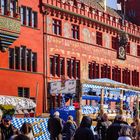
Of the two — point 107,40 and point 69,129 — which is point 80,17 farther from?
point 69,129

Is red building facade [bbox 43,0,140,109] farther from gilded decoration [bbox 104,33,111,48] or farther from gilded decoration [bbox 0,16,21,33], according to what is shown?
gilded decoration [bbox 0,16,21,33]

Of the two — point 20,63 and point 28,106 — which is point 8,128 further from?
point 20,63

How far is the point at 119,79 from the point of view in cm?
5025

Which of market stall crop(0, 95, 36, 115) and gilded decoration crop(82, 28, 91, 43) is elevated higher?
gilded decoration crop(82, 28, 91, 43)

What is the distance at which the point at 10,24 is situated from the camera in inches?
1350

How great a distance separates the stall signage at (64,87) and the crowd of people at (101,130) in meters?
11.0

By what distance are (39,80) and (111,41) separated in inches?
529

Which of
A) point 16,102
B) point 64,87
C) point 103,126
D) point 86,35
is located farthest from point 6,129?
point 86,35

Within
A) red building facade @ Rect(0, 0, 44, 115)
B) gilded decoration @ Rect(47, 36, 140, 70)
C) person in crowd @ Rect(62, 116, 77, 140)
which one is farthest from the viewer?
gilded decoration @ Rect(47, 36, 140, 70)

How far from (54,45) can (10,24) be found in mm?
6780

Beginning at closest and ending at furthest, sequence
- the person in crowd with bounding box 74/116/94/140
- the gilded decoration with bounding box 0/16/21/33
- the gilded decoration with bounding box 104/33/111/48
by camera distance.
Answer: the person in crowd with bounding box 74/116/94/140 → the gilded decoration with bounding box 0/16/21/33 → the gilded decoration with bounding box 104/33/111/48

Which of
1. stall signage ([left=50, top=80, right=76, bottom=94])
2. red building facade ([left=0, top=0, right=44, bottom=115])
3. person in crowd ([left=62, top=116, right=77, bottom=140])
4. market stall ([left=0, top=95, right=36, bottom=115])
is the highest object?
red building facade ([left=0, top=0, right=44, bottom=115])

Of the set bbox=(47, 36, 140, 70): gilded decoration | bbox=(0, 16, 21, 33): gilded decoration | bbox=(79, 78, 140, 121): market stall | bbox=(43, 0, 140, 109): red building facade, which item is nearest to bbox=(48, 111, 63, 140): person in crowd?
bbox=(79, 78, 140, 121): market stall

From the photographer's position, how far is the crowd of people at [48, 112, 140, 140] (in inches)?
428
